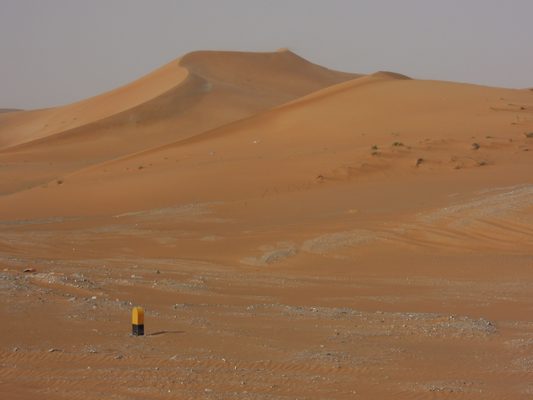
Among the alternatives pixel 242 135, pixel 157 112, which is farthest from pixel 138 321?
pixel 157 112

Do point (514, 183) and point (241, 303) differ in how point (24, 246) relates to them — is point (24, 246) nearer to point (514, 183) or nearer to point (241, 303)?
point (241, 303)

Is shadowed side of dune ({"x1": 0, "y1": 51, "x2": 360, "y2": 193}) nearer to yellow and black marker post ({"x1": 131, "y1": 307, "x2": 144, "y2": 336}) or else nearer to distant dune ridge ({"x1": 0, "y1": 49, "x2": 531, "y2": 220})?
distant dune ridge ({"x1": 0, "y1": 49, "x2": 531, "y2": 220})

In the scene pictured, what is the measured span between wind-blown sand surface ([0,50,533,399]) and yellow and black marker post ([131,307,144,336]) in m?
0.13

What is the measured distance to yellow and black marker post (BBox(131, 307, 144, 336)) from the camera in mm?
5570

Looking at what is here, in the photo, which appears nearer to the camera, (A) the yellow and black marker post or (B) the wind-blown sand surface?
(B) the wind-blown sand surface

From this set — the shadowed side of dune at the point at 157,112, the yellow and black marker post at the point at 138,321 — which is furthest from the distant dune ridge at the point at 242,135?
the yellow and black marker post at the point at 138,321

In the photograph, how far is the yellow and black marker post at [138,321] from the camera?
557 cm

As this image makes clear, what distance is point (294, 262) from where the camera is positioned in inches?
422

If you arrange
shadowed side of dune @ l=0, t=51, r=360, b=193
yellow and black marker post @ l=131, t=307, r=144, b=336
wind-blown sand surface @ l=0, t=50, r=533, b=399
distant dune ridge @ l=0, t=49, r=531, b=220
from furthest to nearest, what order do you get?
1. shadowed side of dune @ l=0, t=51, r=360, b=193
2. distant dune ridge @ l=0, t=49, r=531, b=220
3. yellow and black marker post @ l=131, t=307, r=144, b=336
4. wind-blown sand surface @ l=0, t=50, r=533, b=399

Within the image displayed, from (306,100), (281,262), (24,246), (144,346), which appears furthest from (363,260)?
(306,100)

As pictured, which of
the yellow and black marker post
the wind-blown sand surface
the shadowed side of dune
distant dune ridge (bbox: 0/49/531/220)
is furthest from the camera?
the shadowed side of dune

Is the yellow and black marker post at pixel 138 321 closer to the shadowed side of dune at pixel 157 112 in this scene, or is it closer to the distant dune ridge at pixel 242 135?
the distant dune ridge at pixel 242 135

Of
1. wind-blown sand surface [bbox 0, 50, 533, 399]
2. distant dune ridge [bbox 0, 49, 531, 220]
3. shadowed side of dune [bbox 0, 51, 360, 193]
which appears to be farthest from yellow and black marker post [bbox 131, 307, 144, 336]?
shadowed side of dune [bbox 0, 51, 360, 193]

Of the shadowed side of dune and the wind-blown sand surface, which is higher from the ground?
the shadowed side of dune
